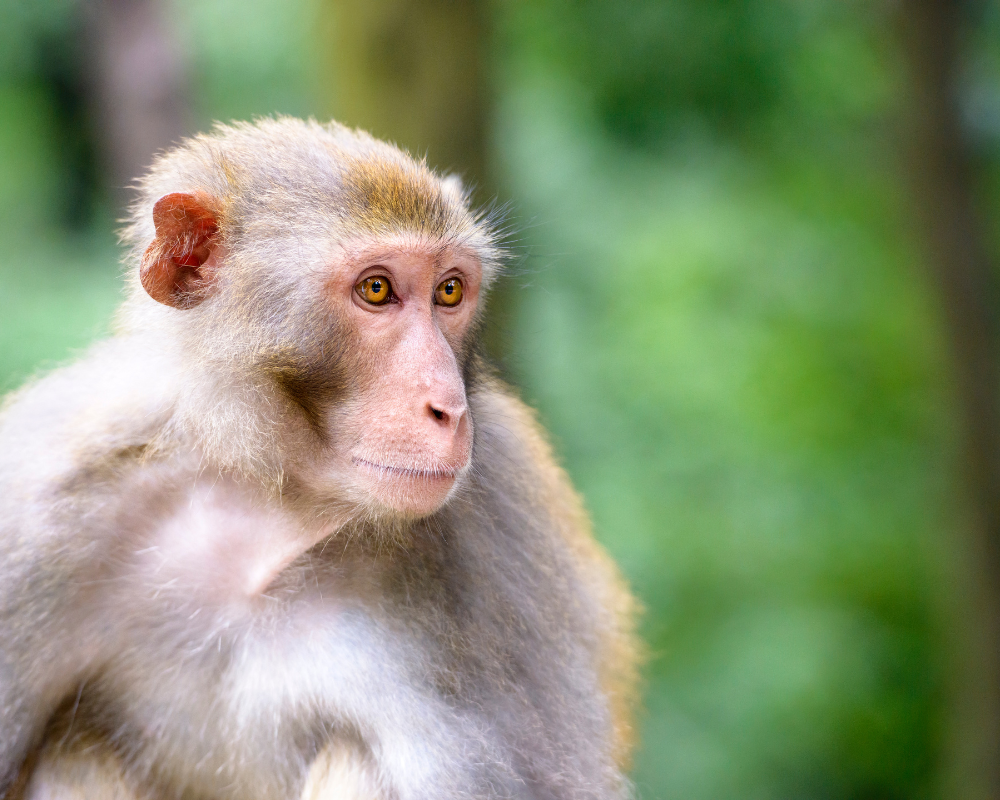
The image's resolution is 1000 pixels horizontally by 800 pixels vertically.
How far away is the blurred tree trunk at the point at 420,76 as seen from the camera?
15.1 ft

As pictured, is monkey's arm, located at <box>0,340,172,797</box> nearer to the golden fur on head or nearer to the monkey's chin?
the golden fur on head

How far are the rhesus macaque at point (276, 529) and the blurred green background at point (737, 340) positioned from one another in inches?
139

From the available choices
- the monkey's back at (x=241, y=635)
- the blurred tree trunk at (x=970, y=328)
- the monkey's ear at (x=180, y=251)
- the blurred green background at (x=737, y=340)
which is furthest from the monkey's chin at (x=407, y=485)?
the blurred tree trunk at (x=970, y=328)

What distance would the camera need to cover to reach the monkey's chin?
2.44 meters

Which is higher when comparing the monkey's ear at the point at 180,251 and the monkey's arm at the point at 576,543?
the monkey's ear at the point at 180,251

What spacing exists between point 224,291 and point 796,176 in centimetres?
552

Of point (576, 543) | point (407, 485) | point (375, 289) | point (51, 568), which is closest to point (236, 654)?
point (51, 568)

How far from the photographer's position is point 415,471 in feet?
7.99

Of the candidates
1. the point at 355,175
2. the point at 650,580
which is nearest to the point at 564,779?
the point at 355,175

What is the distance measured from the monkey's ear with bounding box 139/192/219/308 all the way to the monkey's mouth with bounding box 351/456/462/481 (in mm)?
641

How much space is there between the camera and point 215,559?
8.77 ft

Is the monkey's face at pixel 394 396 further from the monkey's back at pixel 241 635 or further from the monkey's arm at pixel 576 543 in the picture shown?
the monkey's arm at pixel 576 543

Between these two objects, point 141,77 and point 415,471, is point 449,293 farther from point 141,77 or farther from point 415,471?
point 141,77

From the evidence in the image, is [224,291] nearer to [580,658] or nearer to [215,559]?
[215,559]
